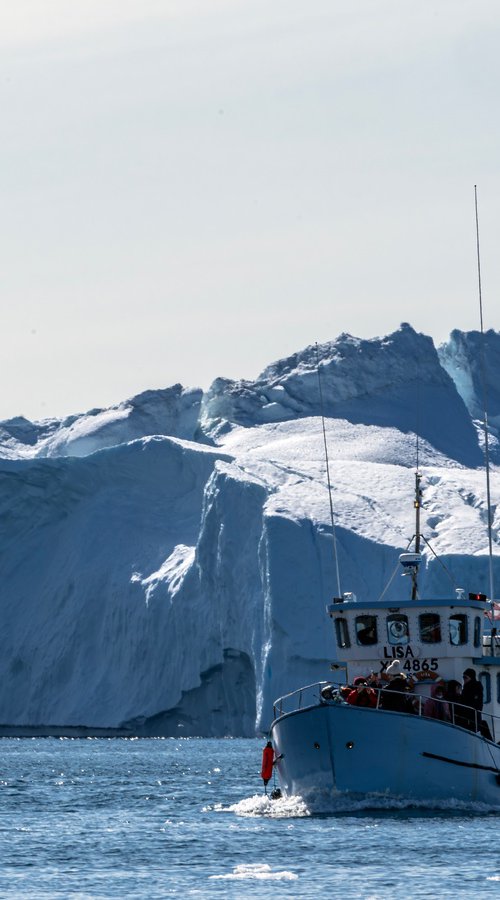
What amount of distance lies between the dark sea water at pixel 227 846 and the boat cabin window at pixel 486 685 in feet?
13.1

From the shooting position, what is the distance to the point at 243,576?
64.6 meters

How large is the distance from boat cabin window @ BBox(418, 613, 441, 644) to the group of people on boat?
35.7 inches

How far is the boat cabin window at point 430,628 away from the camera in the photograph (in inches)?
1227

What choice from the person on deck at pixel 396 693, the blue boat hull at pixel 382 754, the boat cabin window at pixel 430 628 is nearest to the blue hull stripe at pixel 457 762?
the blue boat hull at pixel 382 754

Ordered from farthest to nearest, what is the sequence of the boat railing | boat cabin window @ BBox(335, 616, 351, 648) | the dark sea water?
boat cabin window @ BBox(335, 616, 351, 648) < the boat railing < the dark sea water

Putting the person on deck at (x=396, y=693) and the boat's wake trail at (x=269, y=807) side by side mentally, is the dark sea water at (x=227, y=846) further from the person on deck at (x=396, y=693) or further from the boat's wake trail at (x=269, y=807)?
the person on deck at (x=396, y=693)

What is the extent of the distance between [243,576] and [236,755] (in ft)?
38.4

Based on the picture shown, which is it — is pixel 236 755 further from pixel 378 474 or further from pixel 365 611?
pixel 365 611

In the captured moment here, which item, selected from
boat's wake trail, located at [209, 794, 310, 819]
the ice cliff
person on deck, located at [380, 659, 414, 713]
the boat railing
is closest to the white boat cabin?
the boat railing

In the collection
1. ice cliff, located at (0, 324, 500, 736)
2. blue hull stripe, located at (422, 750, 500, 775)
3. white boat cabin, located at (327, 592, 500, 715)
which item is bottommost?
blue hull stripe, located at (422, 750, 500, 775)

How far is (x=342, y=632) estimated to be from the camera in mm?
31781

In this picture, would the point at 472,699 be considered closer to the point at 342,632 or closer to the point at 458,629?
the point at 458,629

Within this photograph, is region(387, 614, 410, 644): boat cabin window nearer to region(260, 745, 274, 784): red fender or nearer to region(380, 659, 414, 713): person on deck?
region(380, 659, 414, 713): person on deck

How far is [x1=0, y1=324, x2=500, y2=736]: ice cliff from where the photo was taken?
6162 cm
